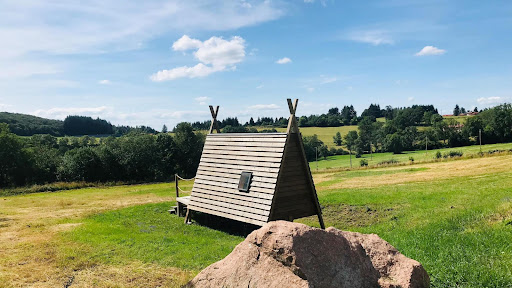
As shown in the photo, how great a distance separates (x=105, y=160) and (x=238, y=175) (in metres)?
38.0

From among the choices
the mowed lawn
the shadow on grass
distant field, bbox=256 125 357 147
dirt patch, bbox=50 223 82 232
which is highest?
distant field, bbox=256 125 357 147

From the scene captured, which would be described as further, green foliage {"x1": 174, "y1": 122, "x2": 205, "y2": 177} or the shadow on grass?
green foliage {"x1": 174, "y1": 122, "x2": 205, "y2": 177}

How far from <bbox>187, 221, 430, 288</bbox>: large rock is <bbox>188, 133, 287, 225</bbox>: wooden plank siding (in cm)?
650

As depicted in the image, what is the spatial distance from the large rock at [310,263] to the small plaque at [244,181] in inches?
291

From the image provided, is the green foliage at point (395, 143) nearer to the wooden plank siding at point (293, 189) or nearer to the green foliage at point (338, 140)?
the green foliage at point (338, 140)

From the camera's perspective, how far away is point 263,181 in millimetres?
13203

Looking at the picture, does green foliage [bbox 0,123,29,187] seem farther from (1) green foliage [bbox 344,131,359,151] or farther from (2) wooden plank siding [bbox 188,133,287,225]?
(1) green foliage [bbox 344,131,359,151]

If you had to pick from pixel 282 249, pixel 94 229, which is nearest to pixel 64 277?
pixel 94 229

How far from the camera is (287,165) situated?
44.6 ft

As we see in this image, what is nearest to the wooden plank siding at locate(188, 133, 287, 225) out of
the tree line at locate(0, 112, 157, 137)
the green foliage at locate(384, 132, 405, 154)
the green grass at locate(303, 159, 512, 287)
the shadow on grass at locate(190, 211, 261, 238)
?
the shadow on grass at locate(190, 211, 261, 238)

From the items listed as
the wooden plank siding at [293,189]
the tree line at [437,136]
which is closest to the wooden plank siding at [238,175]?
the wooden plank siding at [293,189]

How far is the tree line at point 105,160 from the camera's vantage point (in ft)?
134

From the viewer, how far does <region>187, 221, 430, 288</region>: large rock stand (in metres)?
5.35

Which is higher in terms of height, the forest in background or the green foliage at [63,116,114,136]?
the green foliage at [63,116,114,136]
